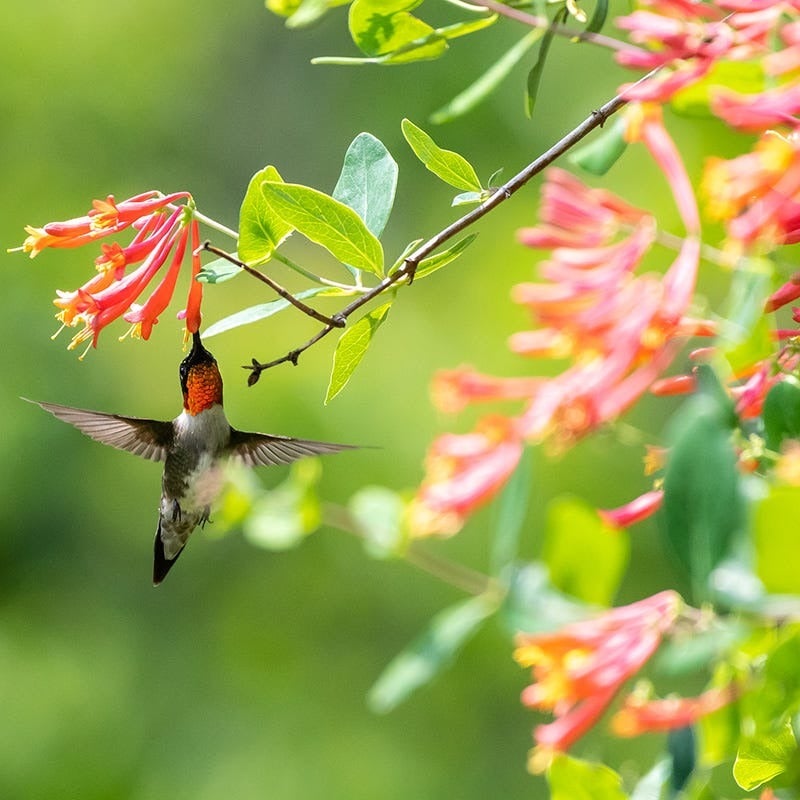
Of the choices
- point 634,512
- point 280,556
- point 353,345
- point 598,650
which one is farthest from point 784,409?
point 280,556

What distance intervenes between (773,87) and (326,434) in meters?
4.18

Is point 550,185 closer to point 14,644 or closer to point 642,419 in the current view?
point 642,419

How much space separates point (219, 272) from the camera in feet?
3.65

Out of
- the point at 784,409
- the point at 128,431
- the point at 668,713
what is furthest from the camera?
the point at 128,431

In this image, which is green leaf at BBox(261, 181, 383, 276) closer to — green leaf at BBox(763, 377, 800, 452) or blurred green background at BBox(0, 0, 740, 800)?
green leaf at BBox(763, 377, 800, 452)

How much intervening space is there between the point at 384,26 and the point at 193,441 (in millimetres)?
824

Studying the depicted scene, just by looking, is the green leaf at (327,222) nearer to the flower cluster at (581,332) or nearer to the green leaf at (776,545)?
the flower cluster at (581,332)

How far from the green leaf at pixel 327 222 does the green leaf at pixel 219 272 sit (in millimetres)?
83

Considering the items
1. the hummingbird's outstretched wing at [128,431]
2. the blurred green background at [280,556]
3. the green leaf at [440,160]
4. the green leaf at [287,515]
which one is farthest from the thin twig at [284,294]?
the blurred green background at [280,556]

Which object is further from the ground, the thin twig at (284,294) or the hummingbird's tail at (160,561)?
the thin twig at (284,294)

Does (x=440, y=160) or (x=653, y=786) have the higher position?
(x=440, y=160)

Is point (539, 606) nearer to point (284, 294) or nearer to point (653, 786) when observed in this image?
point (653, 786)

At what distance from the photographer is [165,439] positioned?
1814 millimetres

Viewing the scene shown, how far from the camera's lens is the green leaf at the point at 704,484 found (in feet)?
2.07
